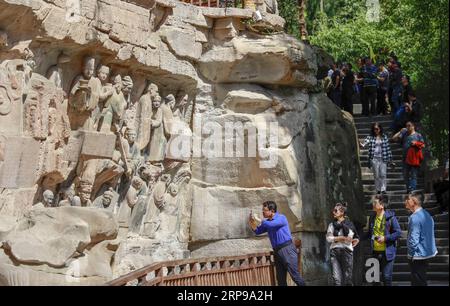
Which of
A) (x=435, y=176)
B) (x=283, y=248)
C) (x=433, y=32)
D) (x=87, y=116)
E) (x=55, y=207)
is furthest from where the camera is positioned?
(x=433, y=32)

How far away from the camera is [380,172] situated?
55.4 feet

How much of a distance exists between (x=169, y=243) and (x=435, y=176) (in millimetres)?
5134

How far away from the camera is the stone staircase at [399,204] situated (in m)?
12.3

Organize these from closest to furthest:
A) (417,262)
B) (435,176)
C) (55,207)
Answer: (417,262) < (55,207) < (435,176)

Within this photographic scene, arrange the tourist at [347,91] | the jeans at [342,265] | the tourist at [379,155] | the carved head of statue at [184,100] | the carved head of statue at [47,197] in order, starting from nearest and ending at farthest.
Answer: the jeans at [342,265], the carved head of statue at [47,197], the carved head of statue at [184,100], the tourist at [379,155], the tourist at [347,91]

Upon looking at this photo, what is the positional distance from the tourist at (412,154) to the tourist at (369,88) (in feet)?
13.1

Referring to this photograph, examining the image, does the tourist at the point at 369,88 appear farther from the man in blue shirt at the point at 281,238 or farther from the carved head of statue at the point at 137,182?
the man in blue shirt at the point at 281,238

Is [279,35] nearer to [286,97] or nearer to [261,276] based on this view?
[286,97]

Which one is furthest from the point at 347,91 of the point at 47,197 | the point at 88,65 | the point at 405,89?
the point at 47,197

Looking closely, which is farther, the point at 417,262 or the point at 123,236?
the point at 123,236

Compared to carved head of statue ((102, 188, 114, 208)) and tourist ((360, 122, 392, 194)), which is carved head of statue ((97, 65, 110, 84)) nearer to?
carved head of statue ((102, 188, 114, 208))

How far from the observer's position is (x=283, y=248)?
1228cm

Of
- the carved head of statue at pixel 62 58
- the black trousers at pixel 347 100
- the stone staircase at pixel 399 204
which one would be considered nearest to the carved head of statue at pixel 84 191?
the carved head of statue at pixel 62 58

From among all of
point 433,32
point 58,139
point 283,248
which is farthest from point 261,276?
point 433,32
